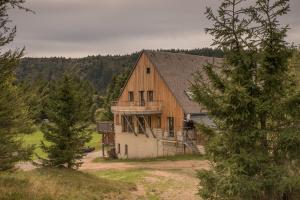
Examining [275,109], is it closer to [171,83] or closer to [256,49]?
[256,49]

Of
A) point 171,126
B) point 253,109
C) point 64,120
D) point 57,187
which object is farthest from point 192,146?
point 253,109

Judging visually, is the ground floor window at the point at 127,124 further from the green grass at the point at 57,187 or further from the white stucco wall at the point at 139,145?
the green grass at the point at 57,187

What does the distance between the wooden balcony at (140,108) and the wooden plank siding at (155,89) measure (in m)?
0.56

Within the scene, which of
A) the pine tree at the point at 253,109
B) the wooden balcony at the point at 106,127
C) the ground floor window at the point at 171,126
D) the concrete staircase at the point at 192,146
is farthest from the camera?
the wooden balcony at the point at 106,127

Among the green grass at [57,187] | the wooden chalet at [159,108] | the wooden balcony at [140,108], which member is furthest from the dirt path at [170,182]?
the wooden balcony at [140,108]

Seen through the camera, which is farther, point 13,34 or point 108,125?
point 108,125

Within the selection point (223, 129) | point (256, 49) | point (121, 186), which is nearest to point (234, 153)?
point (223, 129)

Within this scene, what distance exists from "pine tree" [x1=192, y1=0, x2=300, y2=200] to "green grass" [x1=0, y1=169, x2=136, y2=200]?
23.5 ft

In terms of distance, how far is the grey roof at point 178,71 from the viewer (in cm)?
4309

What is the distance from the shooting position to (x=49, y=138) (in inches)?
966

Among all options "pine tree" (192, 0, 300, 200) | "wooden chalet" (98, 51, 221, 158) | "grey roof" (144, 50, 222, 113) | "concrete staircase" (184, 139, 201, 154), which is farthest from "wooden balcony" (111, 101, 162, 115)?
"pine tree" (192, 0, 300, 200)

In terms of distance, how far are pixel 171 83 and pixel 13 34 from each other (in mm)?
30463

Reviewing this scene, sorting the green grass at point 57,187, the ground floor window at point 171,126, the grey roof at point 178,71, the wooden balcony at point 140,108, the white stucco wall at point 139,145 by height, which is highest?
the grey roof at point 178,71

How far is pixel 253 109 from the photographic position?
13.2 meters
